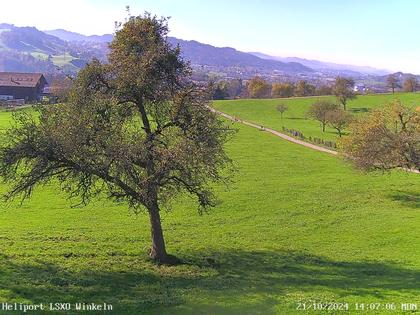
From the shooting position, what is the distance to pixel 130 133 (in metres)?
23.5

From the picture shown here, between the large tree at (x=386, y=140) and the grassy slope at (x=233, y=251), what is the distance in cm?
367

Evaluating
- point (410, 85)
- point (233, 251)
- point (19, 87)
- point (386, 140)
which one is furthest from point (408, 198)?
point (410, 85)

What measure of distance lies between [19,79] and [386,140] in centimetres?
14380

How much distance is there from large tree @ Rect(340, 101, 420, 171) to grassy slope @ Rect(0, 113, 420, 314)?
3.67 m

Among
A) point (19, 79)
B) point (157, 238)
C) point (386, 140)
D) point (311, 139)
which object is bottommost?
point (157, 238)

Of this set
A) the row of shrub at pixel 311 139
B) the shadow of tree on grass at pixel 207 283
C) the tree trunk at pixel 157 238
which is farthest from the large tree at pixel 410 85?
the tree trunk at pixel 157 238

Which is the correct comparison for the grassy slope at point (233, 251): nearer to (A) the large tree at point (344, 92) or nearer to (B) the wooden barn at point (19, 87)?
(A) the large tree at point (344, 92)

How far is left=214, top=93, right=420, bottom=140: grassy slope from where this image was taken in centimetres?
11654

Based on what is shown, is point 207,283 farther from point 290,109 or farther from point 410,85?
point 410,85

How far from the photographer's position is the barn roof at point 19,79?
503 ft

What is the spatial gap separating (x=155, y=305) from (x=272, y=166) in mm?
46902

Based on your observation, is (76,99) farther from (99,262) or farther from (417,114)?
(417,114)

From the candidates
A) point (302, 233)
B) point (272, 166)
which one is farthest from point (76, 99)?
point (272, 166)

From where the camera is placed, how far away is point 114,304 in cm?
1792
